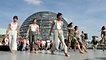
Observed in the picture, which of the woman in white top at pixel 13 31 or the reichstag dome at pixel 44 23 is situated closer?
the woman in white top at pixel 13 31

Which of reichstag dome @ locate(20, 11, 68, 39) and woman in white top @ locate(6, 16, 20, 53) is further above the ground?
reichstag dome @ locate(20, 11, 68, 39)

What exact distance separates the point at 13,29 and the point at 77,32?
3.97 metres

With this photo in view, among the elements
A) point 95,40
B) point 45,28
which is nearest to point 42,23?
point 45,28

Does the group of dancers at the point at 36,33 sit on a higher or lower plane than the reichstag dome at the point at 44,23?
lower

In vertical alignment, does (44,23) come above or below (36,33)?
above

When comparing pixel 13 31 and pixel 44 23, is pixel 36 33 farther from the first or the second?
pixel 44 23

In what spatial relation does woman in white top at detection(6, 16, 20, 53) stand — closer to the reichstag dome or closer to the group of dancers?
the group of dancers

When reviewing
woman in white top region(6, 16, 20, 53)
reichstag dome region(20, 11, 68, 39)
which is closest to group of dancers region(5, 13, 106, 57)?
woman in white top region(6, 16, 20, 53)

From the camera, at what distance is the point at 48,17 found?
117625 mm

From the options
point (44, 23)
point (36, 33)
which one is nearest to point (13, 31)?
point (36, 33)

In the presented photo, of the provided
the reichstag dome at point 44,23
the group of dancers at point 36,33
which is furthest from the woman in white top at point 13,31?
the reichstag dome at point 44,23

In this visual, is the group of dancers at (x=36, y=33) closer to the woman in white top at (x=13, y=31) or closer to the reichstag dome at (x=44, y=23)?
the woman in white top at (x=13, y=31)

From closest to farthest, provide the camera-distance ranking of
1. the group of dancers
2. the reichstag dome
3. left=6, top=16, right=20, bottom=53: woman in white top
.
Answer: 1. the group of dancers
2. left=6, top=16, right=20, bottom=53: woman in white top
3. the reichstag dome

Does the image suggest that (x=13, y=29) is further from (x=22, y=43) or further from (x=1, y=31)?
(x=1, y=31)
